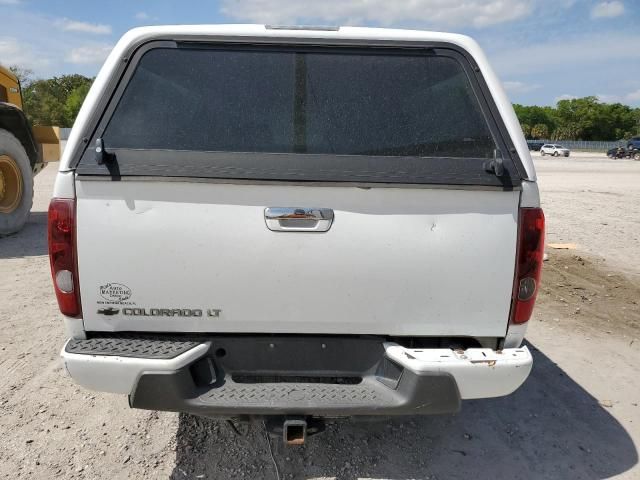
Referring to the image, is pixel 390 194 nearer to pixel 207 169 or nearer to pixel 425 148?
pixel 425 148

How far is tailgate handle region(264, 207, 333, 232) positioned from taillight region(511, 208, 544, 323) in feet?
2.84

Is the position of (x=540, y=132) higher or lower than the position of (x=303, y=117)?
higher

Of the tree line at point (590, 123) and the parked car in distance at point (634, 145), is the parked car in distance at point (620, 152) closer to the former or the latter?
the parked car in distance at point (634, 145)

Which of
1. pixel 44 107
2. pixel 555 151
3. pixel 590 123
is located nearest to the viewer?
pixel 44 107

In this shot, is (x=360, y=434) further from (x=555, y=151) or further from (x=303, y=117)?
(x=555, y=151)

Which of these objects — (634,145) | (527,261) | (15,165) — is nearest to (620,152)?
(634,145)

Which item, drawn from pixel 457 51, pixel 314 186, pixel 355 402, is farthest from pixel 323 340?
pixel 457 51

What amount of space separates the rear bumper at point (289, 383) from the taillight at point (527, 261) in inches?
8.3

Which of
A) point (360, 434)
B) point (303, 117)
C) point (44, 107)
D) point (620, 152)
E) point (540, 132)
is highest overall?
point (44, 107)

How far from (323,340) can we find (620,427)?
87.9 inches

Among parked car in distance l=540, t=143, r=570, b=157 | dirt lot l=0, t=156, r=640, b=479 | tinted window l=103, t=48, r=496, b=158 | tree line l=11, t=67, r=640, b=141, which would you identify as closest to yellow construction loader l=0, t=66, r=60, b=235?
dirt lot l=0, t=156, r=640, b=479

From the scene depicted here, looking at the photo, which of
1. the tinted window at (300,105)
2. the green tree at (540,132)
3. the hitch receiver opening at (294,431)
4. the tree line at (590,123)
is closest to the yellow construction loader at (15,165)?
the tinted window at (300,105)

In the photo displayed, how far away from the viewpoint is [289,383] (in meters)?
2.51

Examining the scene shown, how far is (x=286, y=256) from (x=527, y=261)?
3.57 ft
